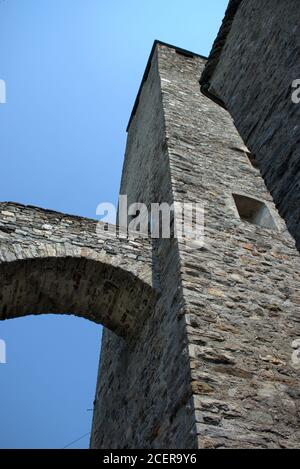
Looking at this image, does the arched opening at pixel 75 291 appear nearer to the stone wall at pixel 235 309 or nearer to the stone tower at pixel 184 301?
the stone tower at pixel 184 301

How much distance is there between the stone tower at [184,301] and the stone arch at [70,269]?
16mm

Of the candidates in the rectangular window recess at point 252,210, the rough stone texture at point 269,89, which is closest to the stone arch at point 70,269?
the rectangular window recess at point 252,210

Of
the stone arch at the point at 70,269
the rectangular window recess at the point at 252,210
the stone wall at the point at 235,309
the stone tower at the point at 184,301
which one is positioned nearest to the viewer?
the stone wall at the point at 235,309

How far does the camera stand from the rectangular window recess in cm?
629

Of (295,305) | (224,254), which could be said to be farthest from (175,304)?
(295,305)

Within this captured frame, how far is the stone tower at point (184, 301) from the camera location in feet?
11.5

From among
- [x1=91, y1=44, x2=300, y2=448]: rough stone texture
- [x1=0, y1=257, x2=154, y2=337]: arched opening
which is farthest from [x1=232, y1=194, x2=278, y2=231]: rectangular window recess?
[x1=0, y1=257, x2=154, y2=337]: arched opening

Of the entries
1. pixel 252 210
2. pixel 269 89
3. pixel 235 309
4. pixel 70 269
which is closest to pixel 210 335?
pixel 235 309

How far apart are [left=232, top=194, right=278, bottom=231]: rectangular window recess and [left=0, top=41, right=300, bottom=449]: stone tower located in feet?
0.06

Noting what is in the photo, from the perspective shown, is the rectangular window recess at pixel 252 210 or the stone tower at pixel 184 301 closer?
the stone tower at pixel 184 301

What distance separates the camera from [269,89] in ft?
12.4

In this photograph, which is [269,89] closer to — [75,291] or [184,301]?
[184,301]

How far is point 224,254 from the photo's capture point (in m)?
5.00

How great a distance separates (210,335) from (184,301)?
0.41 metres
